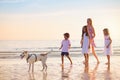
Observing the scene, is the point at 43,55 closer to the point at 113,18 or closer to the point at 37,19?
the point at 113,18

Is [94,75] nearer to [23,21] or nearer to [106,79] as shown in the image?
[106,79]

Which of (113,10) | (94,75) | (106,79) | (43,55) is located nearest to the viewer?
(106,79)

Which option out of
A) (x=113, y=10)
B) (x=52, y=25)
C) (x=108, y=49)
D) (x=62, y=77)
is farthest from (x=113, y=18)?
(x=62, y=77)

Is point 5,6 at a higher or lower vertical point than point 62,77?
higher

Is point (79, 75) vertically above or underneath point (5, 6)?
underneath

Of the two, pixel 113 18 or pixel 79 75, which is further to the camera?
pixel 113 18

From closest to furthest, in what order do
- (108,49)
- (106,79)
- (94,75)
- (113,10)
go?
(106,79) < (94,75) < (108,49) < (113,10)

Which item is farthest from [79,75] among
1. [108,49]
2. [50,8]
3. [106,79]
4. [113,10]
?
[50,8]

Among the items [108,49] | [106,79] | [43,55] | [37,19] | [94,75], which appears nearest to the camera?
[106,79]

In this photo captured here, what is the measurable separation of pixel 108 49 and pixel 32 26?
8.66 m

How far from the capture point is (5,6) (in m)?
15.6

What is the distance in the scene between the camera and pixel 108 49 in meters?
10.8

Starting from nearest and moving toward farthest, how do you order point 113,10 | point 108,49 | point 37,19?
1. point 108,49
2. point 113,10
3. point 37,19

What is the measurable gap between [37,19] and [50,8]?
6.84 ft
